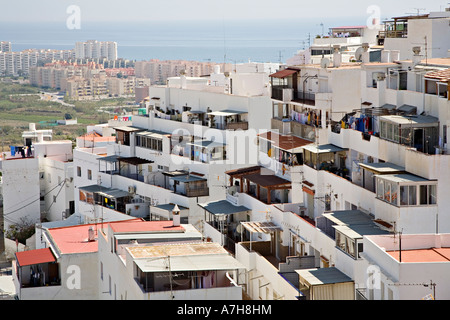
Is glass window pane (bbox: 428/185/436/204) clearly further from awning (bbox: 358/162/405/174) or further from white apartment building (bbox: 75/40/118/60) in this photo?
white apartment building (bbox: 75/40/118/60)

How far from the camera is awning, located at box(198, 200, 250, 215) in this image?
64.6 ft

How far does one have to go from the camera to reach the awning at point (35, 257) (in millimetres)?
16572

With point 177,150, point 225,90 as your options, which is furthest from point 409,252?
point 225,90

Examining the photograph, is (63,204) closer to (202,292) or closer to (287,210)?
(287,210)

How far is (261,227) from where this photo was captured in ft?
A: 58.1

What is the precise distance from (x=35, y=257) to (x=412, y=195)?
761cm

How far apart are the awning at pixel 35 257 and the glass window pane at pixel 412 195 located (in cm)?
707

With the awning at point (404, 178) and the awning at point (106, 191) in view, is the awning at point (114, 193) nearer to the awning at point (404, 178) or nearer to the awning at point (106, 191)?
the awning at point (106, 191)

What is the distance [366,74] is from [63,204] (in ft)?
48.6

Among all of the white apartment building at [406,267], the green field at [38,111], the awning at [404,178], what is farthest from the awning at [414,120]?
the green field at [38,111]

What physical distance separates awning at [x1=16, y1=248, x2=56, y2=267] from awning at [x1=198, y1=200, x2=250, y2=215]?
4.28 metres

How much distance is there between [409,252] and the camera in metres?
11.9

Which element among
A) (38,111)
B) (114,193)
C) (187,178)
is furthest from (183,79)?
(38,111)

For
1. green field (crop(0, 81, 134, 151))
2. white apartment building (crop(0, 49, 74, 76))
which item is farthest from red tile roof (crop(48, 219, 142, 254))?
white apartment building (crop(0, 49, 74, 76))
